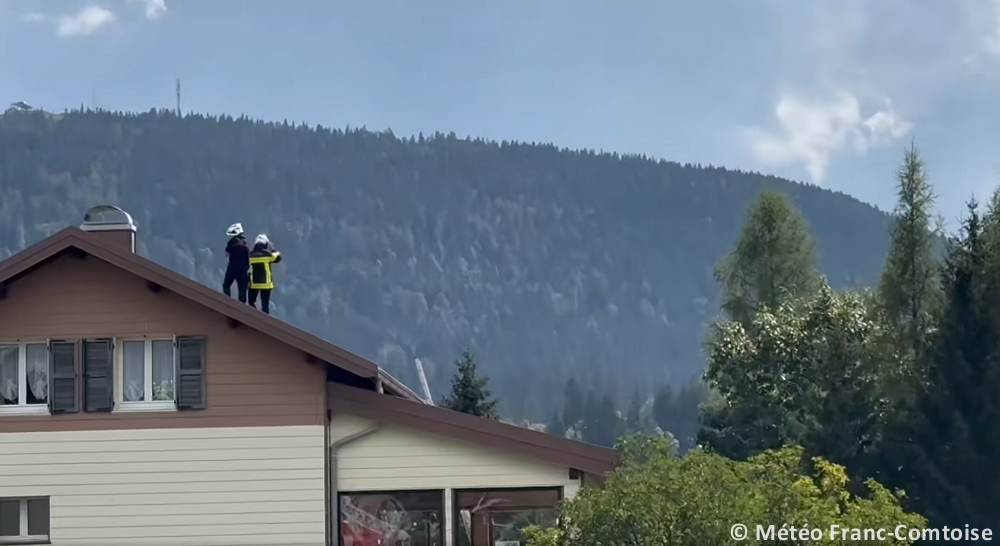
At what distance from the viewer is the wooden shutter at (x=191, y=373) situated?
21031mm

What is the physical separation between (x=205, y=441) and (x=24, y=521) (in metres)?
2.72

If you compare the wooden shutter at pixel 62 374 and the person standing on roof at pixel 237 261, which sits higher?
the person standing on roof at pixel 237 261

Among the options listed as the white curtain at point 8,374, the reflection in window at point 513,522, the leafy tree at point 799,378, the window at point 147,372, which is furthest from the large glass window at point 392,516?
the leafy tree at point 799,378

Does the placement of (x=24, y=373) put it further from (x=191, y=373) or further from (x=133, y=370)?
(x=191, y=373)

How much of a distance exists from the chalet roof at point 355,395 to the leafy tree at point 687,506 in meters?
2.76

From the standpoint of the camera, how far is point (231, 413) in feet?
68.9

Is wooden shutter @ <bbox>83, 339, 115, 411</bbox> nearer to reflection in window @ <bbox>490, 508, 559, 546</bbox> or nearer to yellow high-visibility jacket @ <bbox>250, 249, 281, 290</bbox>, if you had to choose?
yellow high-visibility jacket @ <bbox>250, 249, 281, 290</bbox>

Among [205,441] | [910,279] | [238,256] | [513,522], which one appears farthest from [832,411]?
[205,441]

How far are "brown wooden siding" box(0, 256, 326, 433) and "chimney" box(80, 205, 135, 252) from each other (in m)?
0.82

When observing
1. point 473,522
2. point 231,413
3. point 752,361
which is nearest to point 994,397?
point 752,361

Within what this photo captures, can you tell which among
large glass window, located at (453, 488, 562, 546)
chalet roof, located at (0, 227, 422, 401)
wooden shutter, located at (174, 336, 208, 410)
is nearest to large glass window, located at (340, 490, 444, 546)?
large glass window, located at (453, 488, 562, 546)

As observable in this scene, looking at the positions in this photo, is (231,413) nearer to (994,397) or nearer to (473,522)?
(473,522)

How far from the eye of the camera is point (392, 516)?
69.5ft

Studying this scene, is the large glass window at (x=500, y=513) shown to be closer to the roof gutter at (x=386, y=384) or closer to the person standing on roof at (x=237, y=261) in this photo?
the roof gutter at (x=386, y=384)
